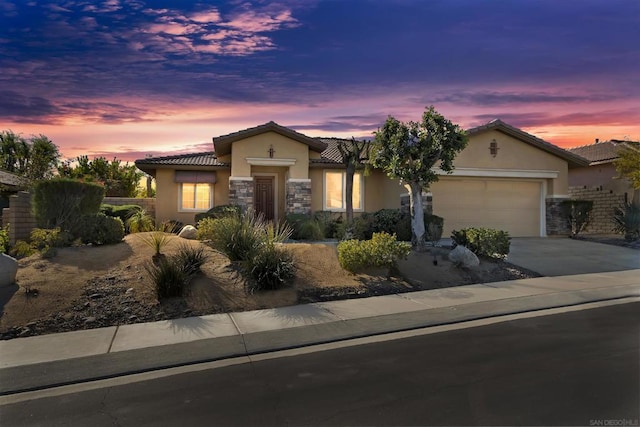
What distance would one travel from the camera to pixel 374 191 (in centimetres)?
2050

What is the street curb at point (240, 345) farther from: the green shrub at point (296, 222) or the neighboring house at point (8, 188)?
the neighboring house at point (8, 188)

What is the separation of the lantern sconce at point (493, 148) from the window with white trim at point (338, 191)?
5524 millimetres

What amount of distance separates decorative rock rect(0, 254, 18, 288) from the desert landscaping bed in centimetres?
21

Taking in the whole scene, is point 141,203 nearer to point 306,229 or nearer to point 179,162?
point 179,162

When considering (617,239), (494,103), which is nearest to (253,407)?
(494,103)

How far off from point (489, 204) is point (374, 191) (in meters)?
4.89

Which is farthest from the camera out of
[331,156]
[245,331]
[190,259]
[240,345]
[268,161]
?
[331,156]

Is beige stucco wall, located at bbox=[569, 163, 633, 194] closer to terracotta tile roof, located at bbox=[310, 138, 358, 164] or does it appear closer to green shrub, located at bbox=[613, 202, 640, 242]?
green shrub, located at bbox=[613, 202, 640, 242]

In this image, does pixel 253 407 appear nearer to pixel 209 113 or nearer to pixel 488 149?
pixel 209 113

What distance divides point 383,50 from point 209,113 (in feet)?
17.9

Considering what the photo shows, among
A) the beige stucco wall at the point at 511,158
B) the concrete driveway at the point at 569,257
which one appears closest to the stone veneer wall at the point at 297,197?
the beige stucco wall at the point at 511,158

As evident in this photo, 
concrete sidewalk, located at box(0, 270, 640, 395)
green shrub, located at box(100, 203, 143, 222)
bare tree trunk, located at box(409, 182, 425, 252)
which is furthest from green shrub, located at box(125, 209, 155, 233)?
bare tree trunk, located at box(409, 182, 425, 252)

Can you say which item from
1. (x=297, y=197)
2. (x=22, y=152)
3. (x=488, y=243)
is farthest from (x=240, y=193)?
(x=22, y=152)

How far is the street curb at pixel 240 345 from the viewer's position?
5555 mm
